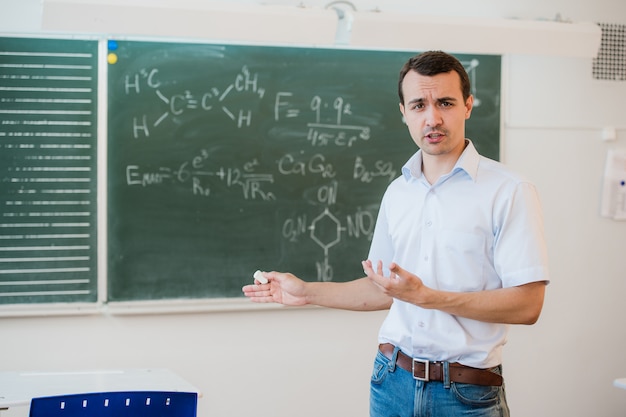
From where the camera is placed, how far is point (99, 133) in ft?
12.3

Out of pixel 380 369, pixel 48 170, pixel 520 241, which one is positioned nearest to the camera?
pixel 520 241

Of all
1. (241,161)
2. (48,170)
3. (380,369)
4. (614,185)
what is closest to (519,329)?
(614,185)

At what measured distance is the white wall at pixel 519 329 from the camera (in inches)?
151

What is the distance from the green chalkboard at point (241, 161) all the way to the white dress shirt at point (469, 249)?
185 cm

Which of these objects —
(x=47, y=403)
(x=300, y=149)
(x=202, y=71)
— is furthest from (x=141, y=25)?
(x=47, y=403)

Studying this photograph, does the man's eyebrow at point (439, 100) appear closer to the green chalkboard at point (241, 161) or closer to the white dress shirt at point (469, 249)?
the white dress shirt at point (469, 249)

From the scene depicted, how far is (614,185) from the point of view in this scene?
4426mm

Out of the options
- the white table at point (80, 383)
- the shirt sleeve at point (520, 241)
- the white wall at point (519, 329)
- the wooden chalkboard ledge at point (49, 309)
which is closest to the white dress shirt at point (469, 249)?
the shirt sleeve at point (520, 241)

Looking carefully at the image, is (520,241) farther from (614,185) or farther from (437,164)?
(614,185)

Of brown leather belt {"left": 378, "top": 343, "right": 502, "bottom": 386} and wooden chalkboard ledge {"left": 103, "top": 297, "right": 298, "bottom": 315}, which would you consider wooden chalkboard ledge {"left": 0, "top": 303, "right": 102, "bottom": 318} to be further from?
brown leather belt {"left": 378, "top": 343, "right": 502, "bottom": 386}

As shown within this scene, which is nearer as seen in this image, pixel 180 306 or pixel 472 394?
pixel 472 394

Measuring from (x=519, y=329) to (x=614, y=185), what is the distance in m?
1.05

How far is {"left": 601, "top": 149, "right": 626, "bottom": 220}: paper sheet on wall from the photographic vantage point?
4414 millimetres

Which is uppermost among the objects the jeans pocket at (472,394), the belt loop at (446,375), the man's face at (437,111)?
the man's face at (437,111)
